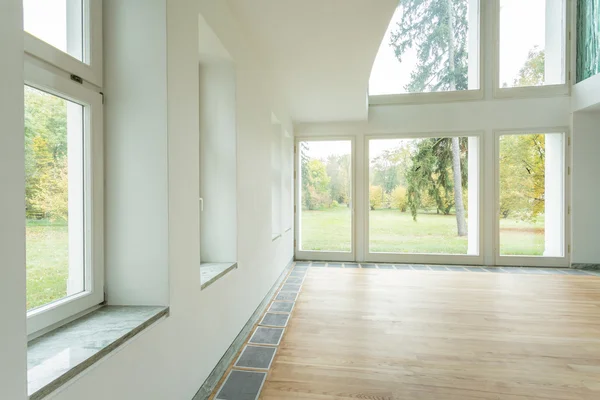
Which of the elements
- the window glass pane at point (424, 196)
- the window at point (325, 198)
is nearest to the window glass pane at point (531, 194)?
the window glass pane at point (424, 196)

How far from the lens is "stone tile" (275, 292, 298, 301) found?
10.9 ft

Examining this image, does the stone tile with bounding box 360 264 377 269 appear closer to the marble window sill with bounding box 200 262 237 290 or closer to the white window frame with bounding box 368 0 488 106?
the white window frame with bounding box 368 0 488 106

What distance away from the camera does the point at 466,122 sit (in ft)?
16.4

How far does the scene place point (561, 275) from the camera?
171 inches

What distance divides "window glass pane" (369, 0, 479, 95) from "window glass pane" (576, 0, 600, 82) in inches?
57.6

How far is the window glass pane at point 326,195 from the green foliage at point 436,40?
1.75 m

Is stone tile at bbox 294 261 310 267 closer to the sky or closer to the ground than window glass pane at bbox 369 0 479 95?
closer to the ground

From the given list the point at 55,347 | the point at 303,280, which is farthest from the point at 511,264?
the point at 55,347

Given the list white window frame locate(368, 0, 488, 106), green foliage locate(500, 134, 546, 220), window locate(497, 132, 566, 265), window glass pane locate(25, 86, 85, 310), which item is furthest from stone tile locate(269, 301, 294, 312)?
green foliage locate(500, 134, 546, 220)

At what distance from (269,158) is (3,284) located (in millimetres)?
2774

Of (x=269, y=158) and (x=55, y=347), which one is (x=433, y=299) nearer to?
(x=269, y=158)

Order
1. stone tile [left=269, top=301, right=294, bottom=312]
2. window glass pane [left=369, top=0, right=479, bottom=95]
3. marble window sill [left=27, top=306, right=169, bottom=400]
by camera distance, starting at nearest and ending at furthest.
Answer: marble window sill [left=27, top=306, right=169, bottom=400]
stone tile [left=269, top=301, right=294, bottom=312]
window glass pane [left=369, top=0, right=479, bottom=95]

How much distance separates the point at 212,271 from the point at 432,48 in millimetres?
5198

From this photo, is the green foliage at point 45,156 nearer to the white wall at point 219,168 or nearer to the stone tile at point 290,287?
the white wall at point 219,168
